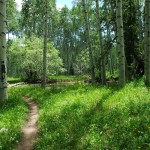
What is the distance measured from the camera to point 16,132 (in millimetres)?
10781

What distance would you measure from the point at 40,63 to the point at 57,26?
4469 cm

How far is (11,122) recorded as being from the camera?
472 inches

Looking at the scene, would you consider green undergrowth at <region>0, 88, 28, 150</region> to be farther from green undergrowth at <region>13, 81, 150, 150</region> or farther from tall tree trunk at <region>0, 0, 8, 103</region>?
green undergrowth at <region>13, 81, 150, 150</region>

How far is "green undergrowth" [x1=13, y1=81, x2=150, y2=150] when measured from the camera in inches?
325

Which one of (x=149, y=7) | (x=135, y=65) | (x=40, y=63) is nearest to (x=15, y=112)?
(x=149, y=7)

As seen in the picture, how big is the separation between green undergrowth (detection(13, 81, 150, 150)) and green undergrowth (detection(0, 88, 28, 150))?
78cm

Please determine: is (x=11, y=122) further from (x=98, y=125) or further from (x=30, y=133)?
(x=98, y=125)

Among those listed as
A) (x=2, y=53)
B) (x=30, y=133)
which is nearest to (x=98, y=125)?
(x=30, y=133)

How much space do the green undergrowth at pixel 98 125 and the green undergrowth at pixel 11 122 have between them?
0.78 meters

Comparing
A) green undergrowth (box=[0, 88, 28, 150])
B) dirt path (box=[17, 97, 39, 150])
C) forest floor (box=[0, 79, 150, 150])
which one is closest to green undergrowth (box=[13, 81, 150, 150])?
forest floor (box=[0, 79, 150, 150])

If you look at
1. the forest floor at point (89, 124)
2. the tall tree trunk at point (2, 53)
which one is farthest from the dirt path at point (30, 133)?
the tall tree trunk at point (2, 53)

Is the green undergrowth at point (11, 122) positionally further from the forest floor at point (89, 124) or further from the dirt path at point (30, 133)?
the dirt path at point (30, 133)

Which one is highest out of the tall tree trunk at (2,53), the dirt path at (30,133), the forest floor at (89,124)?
the tall tree trunk at (2,53)

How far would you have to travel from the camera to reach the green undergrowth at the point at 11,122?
32.8 feet
